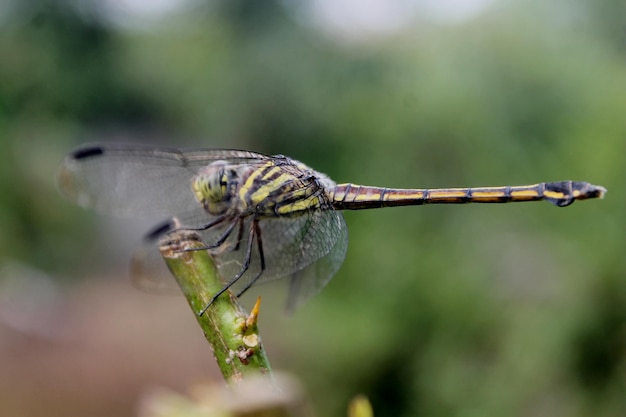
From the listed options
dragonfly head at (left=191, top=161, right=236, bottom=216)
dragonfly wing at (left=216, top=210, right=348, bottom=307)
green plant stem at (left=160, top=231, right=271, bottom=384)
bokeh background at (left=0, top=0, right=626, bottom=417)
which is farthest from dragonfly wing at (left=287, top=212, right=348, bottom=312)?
bokeh background at (left=0, top=0, right=626, bottom=417)

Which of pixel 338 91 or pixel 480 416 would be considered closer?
pixel 480 416

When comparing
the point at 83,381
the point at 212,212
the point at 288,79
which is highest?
the point at 288,79

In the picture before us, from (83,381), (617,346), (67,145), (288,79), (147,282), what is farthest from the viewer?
(67,145)

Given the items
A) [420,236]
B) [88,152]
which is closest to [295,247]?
[88,152]

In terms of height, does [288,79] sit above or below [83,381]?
above

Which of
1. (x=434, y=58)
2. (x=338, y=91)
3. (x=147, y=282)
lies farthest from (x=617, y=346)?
(x=338, y=91)

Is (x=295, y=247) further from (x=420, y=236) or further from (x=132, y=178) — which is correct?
(x=420, y=236)

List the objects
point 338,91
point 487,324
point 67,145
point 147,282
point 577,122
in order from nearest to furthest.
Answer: point 147,282
point 487,324
point 577,122
point 338,91
point 67,145

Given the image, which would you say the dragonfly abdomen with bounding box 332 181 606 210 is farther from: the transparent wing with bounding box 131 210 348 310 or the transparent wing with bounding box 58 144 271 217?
the transparent wing with bounding box 58 144 271 217

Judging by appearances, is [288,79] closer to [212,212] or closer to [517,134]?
[517,134]
